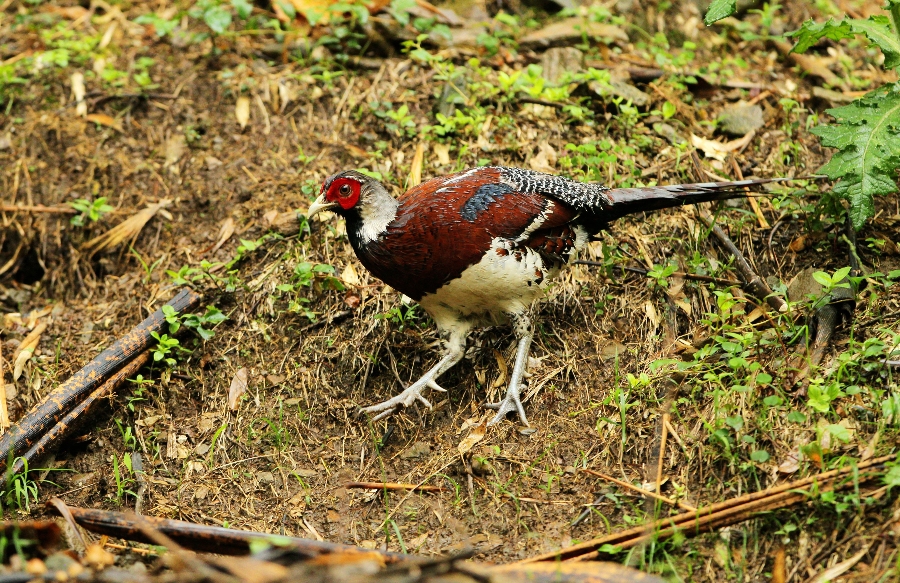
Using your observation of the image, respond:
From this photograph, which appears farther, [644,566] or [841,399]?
[841,399]

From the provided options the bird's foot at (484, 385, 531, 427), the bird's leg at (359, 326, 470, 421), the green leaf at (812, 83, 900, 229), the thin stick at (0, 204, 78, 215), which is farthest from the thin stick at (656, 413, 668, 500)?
the thin stick at (0, 204, 78, 215)

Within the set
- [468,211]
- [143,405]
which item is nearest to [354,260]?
[468,211]

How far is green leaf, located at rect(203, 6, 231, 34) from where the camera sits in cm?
621

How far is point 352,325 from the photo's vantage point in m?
5.04

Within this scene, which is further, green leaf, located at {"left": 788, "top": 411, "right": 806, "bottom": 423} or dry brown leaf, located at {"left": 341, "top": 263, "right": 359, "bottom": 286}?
dry brown leaf, located at {"left": 341, "top": 263, "right": 359, "bottom": 286}

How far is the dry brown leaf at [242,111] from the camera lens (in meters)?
6.14

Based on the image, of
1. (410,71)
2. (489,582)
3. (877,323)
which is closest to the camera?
(489,582)

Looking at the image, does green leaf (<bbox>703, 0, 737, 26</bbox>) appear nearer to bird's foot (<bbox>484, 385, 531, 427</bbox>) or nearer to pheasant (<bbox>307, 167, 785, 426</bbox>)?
pheasant (<bbox>307, 167, 785, 426</bbox>)

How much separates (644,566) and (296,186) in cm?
358

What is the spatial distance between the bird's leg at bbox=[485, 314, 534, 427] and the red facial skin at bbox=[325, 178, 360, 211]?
1.10 meters

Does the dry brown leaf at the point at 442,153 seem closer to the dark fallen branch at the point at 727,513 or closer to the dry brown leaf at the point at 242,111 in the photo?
the dry brown leaf at the point at 242,111

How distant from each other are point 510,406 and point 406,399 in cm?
61

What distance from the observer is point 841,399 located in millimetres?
3766

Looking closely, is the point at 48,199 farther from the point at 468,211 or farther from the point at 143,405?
the point at 468,211
